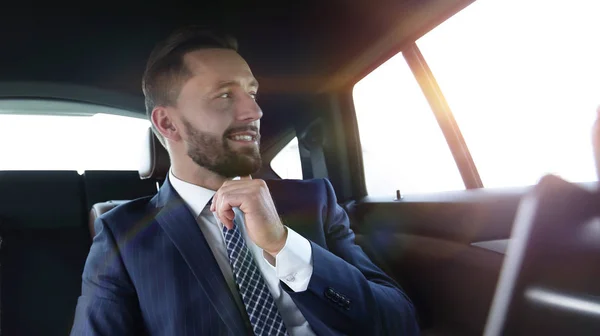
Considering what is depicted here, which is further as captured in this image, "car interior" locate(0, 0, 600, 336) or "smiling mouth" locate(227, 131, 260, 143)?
"car interior" locate(0, 0, 600, 336)

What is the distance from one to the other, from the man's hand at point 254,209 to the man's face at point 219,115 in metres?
0.24

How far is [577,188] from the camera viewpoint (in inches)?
9.6

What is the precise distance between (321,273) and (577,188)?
0.88 metres

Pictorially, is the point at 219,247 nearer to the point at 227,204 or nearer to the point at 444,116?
the point at 227,204

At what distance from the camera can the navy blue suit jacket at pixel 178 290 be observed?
1060 mm

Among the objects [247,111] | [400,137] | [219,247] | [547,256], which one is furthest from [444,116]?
[547,256]

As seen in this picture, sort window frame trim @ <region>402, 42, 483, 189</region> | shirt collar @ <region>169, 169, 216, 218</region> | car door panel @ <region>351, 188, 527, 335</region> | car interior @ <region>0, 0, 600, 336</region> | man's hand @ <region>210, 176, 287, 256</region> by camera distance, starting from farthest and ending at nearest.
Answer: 1. window frame trim @ <region>402, 42, 483, 189</region>
2. car interior @ <region>0, 0, 600, 336</region>
3. car door panel @ <region>351, 188, 527, 335</region>
4. shirt collar @ <region>169, 169, 216, 218</region>
5. man's hand @ <region>210, 176, 287, 256</region>

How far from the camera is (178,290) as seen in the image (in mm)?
1079

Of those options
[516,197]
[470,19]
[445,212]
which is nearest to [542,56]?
[470,19]

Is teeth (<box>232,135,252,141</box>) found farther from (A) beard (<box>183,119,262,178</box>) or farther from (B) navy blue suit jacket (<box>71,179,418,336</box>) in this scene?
(B) navy blue suit jacket (<box>71,179,418,336</box>)

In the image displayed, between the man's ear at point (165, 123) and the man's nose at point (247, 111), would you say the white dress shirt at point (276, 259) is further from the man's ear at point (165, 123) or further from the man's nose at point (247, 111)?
the man's nose at point (247, 111)

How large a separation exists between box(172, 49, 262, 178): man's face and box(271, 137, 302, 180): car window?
1209mm

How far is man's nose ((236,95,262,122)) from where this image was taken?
1.30 meters

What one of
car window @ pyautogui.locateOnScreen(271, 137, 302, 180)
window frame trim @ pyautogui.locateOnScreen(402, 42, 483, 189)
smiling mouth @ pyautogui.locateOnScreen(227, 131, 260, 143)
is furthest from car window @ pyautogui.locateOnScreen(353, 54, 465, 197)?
smiling mouth @ pyautogui.locateOnScreen(227, 131, 260, 143)
